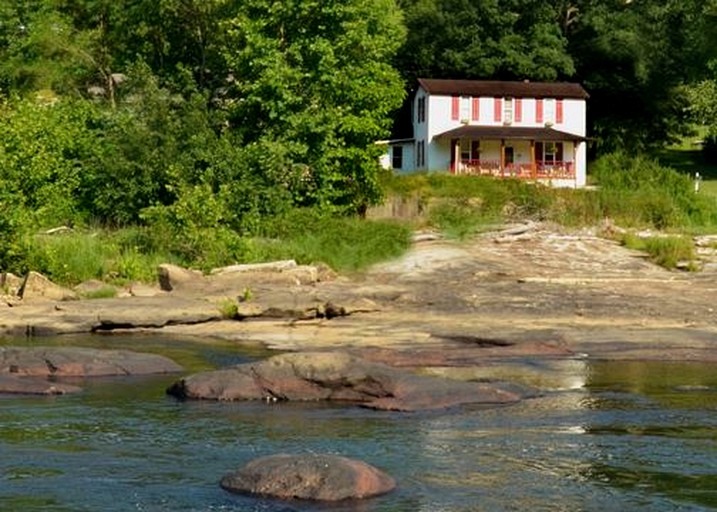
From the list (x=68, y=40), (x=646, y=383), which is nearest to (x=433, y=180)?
(x=68, y=40)

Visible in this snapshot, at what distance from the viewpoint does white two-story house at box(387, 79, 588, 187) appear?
2953 inches

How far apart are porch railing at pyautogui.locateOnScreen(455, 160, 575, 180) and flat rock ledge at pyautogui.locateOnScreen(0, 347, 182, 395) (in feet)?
138

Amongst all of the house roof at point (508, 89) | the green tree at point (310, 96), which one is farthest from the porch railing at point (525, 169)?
the green tree at point (310, 96)

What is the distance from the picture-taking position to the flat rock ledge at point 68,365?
90.1ft

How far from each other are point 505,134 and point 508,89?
2794 mm

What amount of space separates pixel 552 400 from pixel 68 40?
46411 mm

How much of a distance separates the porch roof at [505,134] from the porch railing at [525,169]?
147 cm

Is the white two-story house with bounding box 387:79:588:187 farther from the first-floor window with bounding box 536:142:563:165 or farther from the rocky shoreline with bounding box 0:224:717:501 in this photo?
the rocky shoreline with bounding box 0:224:717:501

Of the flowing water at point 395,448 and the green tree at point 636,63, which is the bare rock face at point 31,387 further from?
the green tree at point 636,63

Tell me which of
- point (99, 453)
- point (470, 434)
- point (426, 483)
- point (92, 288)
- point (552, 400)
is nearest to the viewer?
point (426, 483)

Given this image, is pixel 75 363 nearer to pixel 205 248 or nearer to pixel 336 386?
pixel 336 386

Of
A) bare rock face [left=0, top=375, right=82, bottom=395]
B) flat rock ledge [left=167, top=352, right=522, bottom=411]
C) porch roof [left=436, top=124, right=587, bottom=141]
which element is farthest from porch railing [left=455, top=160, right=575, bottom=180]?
bare rock face [left=0, top=375, right=82, bottom=395]

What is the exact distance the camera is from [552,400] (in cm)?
2603

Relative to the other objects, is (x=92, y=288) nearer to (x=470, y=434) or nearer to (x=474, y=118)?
(x=470, y=434)
